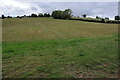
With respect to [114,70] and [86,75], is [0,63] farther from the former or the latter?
[114,70]

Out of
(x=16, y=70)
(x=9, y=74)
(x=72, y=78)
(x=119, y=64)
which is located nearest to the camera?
(x=72, y=78)

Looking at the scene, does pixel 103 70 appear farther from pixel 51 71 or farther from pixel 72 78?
pixel 51 71

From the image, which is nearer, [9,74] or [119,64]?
[9,74]

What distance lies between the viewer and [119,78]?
13.8 feet

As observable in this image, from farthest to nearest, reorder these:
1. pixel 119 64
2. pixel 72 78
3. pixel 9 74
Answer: pixel 119 64
pixel 9 74
pixel 72 78

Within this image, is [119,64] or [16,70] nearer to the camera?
[16,70]

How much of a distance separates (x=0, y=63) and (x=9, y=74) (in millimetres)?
1380

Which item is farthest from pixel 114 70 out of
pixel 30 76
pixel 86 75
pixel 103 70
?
pixel 30 76

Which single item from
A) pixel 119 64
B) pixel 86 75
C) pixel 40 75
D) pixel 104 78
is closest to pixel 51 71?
pixel 40 75

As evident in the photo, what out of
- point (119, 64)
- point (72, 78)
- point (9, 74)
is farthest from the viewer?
point (119, 64)

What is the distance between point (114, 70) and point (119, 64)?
71 centimetres

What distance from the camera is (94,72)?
181 inches

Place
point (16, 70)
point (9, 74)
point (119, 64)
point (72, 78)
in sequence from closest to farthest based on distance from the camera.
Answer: point (72, 78)
point (9, 74)
point (16, 70)
point (119, 64)

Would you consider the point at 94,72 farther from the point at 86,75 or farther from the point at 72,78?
the point at 72,78
